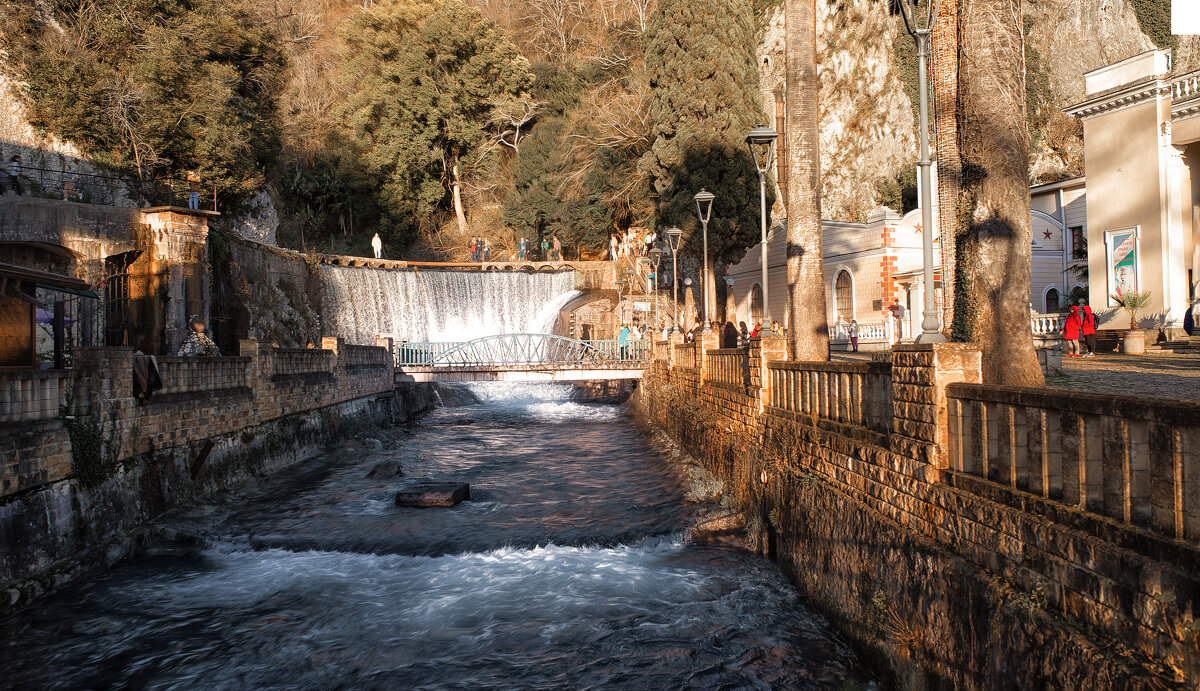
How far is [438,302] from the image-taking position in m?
34.8

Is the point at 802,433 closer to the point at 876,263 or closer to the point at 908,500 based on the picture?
the point at 908,500

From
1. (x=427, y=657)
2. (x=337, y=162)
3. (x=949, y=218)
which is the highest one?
(x=337, y=162)

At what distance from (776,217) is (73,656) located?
38.4 m

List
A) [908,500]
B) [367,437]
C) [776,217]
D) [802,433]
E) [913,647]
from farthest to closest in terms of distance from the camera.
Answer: [776,217] → [367,437] → [802,433] → [908,500] → [913,647]

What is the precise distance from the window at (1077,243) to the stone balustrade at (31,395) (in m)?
32.9

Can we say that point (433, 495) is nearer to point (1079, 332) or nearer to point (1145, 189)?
point (1079, 332)

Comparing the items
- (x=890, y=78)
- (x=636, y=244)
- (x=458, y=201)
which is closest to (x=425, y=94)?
(x=458, y=201)

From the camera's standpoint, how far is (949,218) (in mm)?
9867

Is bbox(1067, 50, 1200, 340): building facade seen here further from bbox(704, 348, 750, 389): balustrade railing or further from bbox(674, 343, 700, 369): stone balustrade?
bbox(704, 348, 750, 389): balustrade railing

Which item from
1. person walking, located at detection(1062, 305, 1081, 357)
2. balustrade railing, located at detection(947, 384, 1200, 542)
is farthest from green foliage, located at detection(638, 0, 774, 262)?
balustrade railing, located at detection(947, 384, 1200, 542)

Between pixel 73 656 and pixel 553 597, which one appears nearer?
pixel 73 656

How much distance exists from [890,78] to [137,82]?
4007 cm

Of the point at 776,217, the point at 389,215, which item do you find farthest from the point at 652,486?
the point at 389,215

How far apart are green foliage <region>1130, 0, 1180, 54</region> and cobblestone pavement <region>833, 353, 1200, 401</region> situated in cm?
3323
